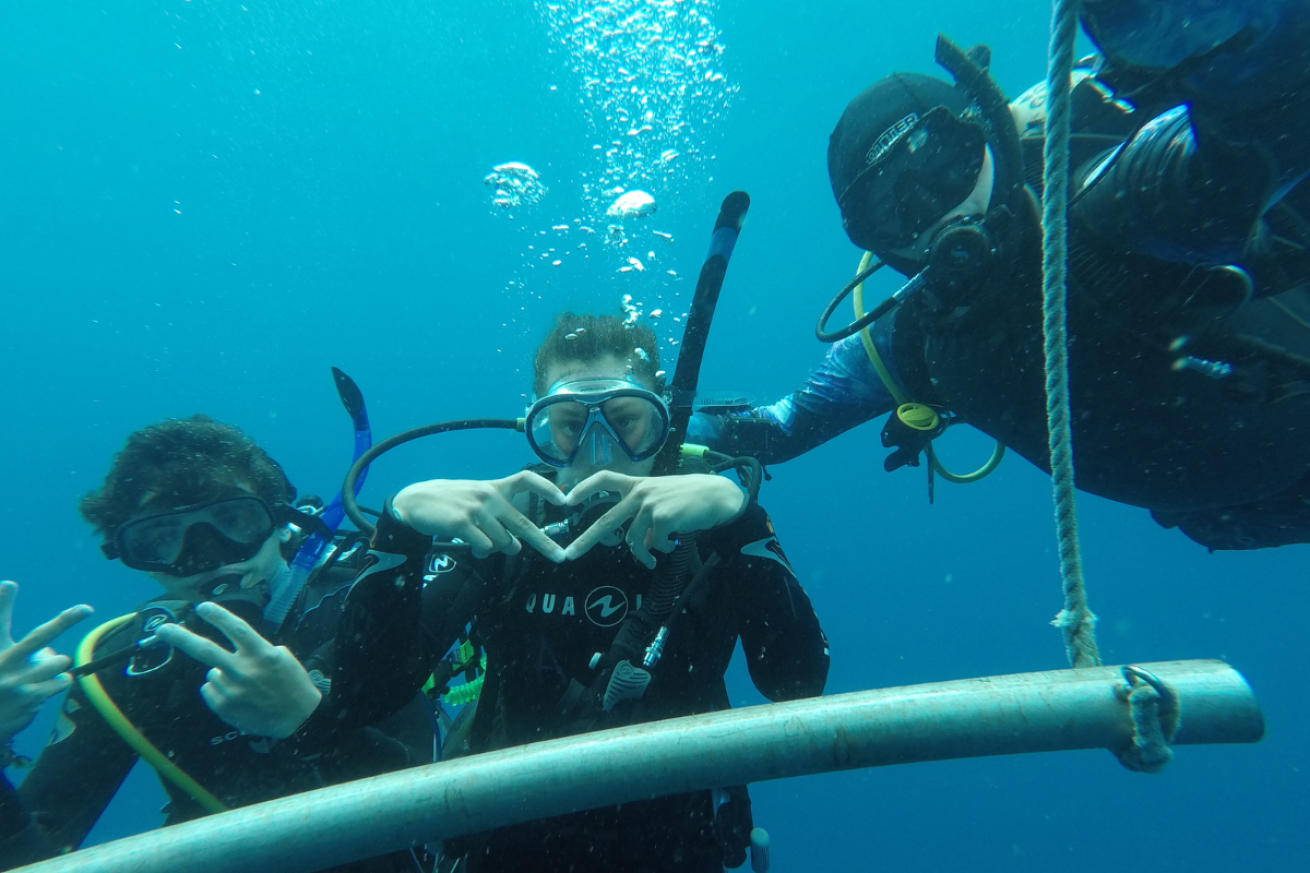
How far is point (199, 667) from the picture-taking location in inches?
109

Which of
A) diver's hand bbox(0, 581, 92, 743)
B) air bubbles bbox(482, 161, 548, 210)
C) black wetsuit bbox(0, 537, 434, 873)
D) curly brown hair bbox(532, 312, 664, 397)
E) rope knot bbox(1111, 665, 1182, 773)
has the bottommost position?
black wetsuit bbox(0, 537, 434, 873)

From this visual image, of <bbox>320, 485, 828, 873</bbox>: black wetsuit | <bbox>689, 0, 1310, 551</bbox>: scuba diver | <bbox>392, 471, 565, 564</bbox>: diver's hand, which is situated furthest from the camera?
<bbox>320, 485, 828, 873</bbox>: black wetsuit

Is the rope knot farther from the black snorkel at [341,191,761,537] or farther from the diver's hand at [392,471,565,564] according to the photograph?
the black snorkel at [341,191,761,537]

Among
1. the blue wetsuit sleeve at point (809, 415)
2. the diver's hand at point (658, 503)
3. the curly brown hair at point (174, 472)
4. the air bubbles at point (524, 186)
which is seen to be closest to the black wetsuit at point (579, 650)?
the diver's hand at point (658, 503)

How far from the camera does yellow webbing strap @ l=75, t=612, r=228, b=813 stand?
101 inches

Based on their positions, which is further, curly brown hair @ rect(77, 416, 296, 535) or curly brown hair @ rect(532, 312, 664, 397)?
curly brown hair @ rect(77, 416, 296, 535)

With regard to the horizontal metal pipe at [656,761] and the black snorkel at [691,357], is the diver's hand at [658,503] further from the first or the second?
the horizontal metal pipe at [656,761]

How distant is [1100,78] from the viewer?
2.15m

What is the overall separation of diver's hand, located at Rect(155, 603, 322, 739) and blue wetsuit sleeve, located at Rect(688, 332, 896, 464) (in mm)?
2540

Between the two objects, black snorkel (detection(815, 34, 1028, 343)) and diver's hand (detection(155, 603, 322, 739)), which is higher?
black snorkel (detection(815, 34, 1028, 343))

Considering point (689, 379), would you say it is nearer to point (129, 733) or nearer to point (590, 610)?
point (590, 610)

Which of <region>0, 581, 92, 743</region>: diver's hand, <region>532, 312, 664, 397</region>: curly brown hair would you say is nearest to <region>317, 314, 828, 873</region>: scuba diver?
<region>532, 312, 664, 397</region>: curly brown hair

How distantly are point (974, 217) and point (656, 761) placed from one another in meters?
2.41

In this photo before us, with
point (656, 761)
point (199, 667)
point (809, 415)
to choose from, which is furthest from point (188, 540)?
point (809, 415)
